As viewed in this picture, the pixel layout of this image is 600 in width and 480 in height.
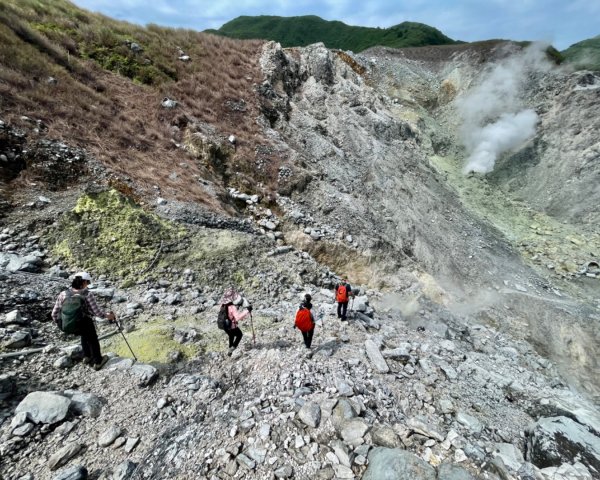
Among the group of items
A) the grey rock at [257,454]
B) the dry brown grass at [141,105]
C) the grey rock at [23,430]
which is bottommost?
the grey rock at [257,454]

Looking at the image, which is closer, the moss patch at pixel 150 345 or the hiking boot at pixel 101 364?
the hiking boot at pixel 101 364

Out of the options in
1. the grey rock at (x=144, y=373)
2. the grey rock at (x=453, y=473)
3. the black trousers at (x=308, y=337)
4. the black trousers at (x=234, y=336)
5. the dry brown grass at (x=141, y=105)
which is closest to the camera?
the grey rock at (x=453, y=473)

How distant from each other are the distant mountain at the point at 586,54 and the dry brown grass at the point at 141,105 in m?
35.0

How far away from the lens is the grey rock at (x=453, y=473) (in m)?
4.47

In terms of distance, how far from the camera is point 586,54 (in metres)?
35.8

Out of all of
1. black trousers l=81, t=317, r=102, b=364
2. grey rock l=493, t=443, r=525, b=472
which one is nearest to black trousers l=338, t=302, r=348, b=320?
grey rock l=493, t=443, r=525, b=472

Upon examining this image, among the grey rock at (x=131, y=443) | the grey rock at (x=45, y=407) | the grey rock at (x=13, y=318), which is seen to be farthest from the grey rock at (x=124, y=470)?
the grey rock at (x=13, y=318)

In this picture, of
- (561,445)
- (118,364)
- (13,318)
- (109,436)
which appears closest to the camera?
(109,436)

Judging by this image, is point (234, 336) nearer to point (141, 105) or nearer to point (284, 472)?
point (284, 472)

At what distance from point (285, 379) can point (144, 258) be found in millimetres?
6528

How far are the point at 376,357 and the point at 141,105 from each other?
17013mm

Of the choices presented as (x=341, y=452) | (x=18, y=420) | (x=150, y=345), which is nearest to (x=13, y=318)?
(x=150, y=345)

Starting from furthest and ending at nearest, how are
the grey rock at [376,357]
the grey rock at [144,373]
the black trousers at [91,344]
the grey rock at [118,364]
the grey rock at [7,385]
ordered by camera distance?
the grey rock at [376,357]
the grey rock at [118,364]
the black trousers at [91,344]
the grey rock at [144,373]
the grey rock at [7,385]

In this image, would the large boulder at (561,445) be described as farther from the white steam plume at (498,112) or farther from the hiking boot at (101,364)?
the white steam plume at (498,112)
